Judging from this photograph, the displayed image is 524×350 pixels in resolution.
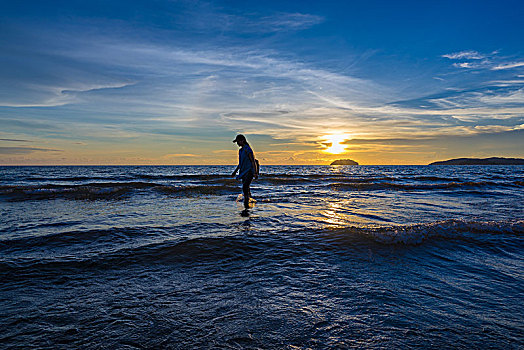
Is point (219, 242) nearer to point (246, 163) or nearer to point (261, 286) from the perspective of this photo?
point (261, 286)

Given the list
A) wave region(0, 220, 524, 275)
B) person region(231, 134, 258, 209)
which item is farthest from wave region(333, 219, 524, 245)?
person region(231, 134, 258, 209)

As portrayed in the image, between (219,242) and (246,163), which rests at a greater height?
(246,163)

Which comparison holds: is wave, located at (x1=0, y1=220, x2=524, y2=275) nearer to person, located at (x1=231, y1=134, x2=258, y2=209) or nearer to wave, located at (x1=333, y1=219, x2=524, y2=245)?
wave, located at (x1=333, y1=219, x2=524, y2=245)

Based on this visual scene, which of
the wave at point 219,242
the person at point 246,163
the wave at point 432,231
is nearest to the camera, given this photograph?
the wave at point 219,242

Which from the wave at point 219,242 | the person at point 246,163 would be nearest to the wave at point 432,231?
the wave at point 219,242

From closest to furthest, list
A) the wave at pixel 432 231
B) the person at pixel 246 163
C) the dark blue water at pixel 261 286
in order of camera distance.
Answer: the dark blue water at pixel 261 286, the wave at pixel 432 231, the person at pixel 246 163

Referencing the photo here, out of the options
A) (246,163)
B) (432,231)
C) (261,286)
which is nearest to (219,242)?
(261,286)

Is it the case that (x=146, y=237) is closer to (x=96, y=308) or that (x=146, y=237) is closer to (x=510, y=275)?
(x=96, y=308)

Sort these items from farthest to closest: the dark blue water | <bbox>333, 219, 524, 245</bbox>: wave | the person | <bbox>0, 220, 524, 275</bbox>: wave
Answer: the person, <bbox>333, 219, 524, 245</bbox>: wave, <bbox>0, 220, 524, 275</bbox>: wave, the dark blue water

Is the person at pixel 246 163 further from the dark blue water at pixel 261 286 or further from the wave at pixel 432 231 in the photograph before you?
the wave at pixel 432 231

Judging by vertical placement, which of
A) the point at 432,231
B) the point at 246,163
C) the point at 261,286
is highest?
the point at 246,163

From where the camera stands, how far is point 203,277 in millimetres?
3867

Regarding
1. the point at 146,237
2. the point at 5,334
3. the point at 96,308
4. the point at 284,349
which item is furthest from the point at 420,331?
the point at 146,237

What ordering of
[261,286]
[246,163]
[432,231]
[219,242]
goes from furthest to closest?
[246,163], [432,231], [219,242], [261,286]
